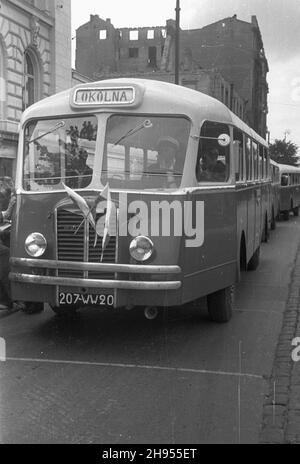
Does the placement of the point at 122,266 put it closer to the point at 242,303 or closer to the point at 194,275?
the point at 194,275

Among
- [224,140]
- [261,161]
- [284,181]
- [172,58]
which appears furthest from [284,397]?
[172,58]

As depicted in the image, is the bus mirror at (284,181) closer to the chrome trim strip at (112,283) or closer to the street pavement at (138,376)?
the street pavement at (138,376)

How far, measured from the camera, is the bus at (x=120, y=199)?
5824 millimetres

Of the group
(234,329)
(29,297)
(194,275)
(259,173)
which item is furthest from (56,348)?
(259,173)

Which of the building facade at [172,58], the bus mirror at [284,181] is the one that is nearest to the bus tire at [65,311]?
the bus mirror at [284,181]

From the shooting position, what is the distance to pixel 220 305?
23.6ft

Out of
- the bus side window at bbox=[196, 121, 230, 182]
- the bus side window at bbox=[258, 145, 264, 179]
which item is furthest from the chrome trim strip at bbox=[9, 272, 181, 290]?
the bus side window at bbox=[258, 145, 264, 179]

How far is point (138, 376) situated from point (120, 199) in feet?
5.61

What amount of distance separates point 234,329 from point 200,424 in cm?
283

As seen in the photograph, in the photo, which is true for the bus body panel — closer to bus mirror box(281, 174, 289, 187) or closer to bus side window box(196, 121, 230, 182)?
bus side window box(196, 121, 230, 182)

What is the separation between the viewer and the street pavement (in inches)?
165

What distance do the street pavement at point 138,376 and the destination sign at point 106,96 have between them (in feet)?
8.31

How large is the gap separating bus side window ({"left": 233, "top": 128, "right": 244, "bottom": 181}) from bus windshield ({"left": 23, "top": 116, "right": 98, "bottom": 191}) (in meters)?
2.10

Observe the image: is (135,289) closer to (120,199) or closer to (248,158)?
(120,199)
